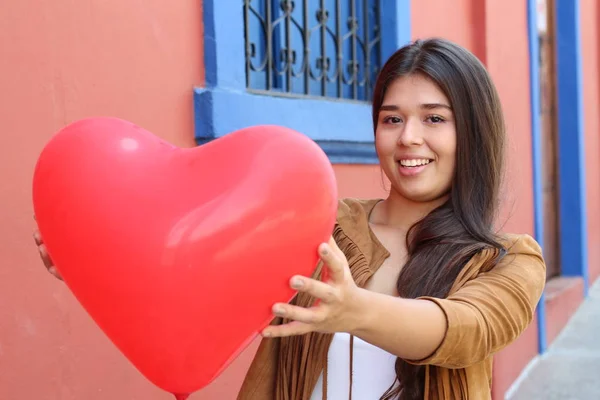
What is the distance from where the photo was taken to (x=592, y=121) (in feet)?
27.0

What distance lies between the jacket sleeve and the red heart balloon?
304 millimetres

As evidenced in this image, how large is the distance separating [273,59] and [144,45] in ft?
3.01

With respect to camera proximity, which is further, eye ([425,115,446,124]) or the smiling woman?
eye ([425,115,446,124])

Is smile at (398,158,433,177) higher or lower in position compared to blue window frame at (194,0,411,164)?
lower

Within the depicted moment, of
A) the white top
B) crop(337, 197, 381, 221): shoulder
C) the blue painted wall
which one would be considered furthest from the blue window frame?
the blue painted wall

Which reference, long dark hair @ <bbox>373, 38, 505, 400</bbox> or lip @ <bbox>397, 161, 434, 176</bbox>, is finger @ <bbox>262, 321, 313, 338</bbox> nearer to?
long dark hair @ <bbox>373, 38, 505, 400</bbox>

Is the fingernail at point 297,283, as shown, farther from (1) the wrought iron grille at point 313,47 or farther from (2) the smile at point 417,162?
(1) the wrought iron grille at point 313,47

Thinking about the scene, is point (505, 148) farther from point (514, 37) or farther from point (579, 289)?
point (579, 289)

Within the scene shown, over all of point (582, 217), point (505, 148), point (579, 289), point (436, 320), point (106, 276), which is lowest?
point (579, 289)

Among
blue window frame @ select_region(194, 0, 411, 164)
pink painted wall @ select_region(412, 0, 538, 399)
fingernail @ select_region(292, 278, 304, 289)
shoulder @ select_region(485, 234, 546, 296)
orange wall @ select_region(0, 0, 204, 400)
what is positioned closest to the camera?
fingernail @ select_region(292, 278, 304, 289)

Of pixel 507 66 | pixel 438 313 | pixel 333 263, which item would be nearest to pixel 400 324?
pixel 438 313

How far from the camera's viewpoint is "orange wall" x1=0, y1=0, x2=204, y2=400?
181cm

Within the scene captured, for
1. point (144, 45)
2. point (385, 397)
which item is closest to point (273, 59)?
point (144, 45)

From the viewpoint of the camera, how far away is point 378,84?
1.75 meters
